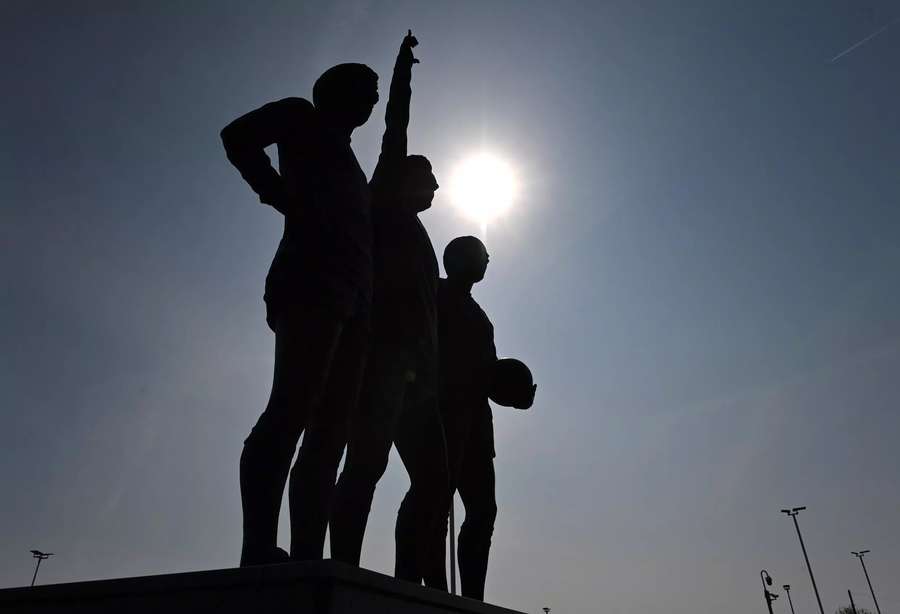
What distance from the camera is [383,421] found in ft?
12.3

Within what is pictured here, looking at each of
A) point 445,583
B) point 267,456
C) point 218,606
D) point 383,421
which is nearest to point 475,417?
point 445,583

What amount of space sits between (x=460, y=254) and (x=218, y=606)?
3937 mm

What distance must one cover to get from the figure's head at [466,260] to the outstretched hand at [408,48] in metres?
1.61

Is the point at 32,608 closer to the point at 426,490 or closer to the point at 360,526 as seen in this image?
the point at 360,526

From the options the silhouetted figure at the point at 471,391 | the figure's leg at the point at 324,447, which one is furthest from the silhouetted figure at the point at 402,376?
the silhouetted figure at the point at 471,391

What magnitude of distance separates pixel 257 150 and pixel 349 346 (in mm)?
1117

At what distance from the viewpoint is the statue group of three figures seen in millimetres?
3045

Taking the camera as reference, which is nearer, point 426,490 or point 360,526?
point 360,526

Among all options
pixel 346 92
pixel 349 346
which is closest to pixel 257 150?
pixel 346 92

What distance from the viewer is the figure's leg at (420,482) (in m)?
4.17

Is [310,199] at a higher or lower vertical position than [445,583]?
higher

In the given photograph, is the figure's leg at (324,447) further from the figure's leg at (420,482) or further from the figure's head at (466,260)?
the figure's head at (466,260)

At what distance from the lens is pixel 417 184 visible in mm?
4578

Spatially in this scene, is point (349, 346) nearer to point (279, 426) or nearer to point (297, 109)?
point (279, 426)
